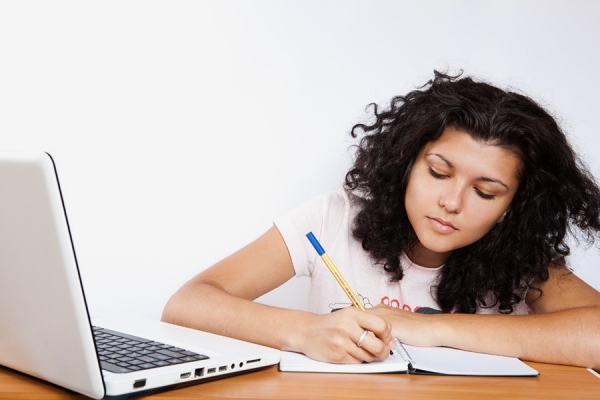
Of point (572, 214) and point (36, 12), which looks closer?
point (572, 214)

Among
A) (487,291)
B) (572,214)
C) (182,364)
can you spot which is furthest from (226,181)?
(182,364)

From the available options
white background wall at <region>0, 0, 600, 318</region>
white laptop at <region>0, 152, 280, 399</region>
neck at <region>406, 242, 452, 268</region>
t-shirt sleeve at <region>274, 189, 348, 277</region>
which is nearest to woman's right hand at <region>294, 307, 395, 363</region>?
white laptop at <region>0, 152, 280, 399</region>

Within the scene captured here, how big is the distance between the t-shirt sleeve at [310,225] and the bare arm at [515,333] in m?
0.44

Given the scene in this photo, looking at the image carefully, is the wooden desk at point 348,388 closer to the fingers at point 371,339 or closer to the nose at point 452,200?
the fingers at point 371,339

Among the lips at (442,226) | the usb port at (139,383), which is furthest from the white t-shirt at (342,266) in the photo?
the usb port at (139,383)

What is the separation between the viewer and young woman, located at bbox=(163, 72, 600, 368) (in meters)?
1.52

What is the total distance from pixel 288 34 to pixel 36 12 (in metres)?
0.78

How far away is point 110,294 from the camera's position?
7.39 ft

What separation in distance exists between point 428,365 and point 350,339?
12 centimetres

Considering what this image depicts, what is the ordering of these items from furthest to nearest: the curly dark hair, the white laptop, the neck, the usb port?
1. the neck
2. the curly dark hair
3. the usb port
4. the white laptop

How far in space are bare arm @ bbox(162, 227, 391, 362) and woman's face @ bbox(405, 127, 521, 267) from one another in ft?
1.16

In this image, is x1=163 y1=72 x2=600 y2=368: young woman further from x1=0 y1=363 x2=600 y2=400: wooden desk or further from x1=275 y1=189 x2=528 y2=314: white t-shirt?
x1=0 y1=363 x2=600 y2=400: wooden desk

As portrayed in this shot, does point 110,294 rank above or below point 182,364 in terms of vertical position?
below

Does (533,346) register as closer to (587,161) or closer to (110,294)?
(587,161)
